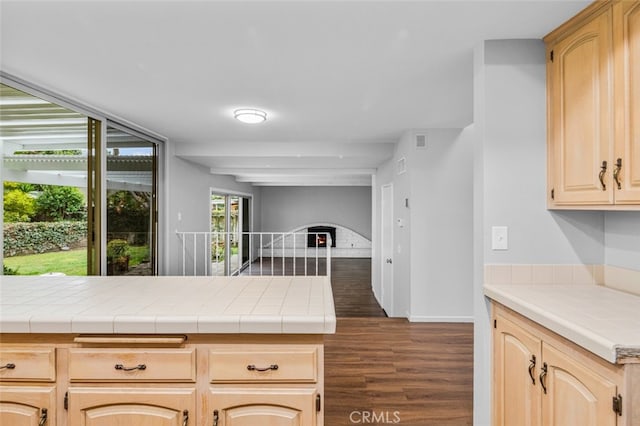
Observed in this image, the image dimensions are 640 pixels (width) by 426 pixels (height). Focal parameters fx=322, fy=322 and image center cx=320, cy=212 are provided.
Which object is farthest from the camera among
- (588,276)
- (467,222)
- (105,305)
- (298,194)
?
(298,194)

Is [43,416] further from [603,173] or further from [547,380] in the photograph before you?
[603,173]

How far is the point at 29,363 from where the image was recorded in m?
1.34

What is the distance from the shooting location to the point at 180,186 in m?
5.04

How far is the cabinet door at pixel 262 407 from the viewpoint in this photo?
1.31 metres

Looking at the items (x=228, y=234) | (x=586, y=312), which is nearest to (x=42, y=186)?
(x=586, y=312)

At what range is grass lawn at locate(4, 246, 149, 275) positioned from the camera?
2.58m

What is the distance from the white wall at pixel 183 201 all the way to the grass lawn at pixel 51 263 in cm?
147

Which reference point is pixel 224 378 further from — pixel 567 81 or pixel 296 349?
pixel 567 81

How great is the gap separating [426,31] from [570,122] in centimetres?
92

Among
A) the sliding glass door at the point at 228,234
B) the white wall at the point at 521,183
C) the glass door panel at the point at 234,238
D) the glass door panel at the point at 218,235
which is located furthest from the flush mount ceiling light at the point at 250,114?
the glass door panel at the point at 234,238

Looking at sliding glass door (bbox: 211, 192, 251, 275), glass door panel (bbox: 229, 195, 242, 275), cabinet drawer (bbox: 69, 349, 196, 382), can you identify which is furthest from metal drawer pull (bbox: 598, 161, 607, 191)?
glass door panel (bbox: 229, 195, 242, 275)

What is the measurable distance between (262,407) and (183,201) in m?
4.37

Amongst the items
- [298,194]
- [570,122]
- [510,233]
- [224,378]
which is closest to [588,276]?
[510,233]

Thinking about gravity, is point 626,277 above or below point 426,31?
below
